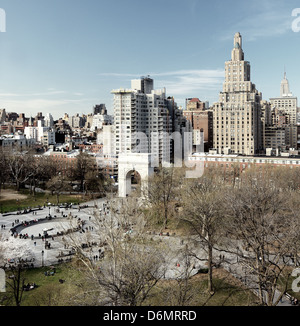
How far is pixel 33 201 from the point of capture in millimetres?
34250

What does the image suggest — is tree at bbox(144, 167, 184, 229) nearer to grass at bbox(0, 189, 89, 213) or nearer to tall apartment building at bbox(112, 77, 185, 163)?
grass at bbox(0, 189, 89, 213)

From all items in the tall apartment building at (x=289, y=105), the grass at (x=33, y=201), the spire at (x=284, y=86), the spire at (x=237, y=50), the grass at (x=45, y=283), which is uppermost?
the spire at (x=237, y=50)

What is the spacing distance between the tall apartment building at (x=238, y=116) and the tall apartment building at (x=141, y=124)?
901 centimetres

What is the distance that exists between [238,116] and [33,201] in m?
35.8

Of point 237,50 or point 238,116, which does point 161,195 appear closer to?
point 238,116

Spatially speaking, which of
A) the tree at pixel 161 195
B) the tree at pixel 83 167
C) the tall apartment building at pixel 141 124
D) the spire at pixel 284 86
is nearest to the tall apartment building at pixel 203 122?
the tall apartment building at pixel 141 124

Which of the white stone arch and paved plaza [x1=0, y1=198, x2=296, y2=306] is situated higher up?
the white stone arch

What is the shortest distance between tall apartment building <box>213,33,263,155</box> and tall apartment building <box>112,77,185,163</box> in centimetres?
901

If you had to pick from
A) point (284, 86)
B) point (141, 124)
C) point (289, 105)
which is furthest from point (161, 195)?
point (289, 105)

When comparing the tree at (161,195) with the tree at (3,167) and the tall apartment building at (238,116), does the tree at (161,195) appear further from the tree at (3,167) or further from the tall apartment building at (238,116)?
the tall apartment building at (238,116)

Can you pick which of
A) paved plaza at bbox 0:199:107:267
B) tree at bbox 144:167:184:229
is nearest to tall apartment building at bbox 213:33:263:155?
tree at bbox 144:167:184:229

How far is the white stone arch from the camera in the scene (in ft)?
100

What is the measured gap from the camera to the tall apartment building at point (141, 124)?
50.3 meters

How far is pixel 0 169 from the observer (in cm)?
4012
